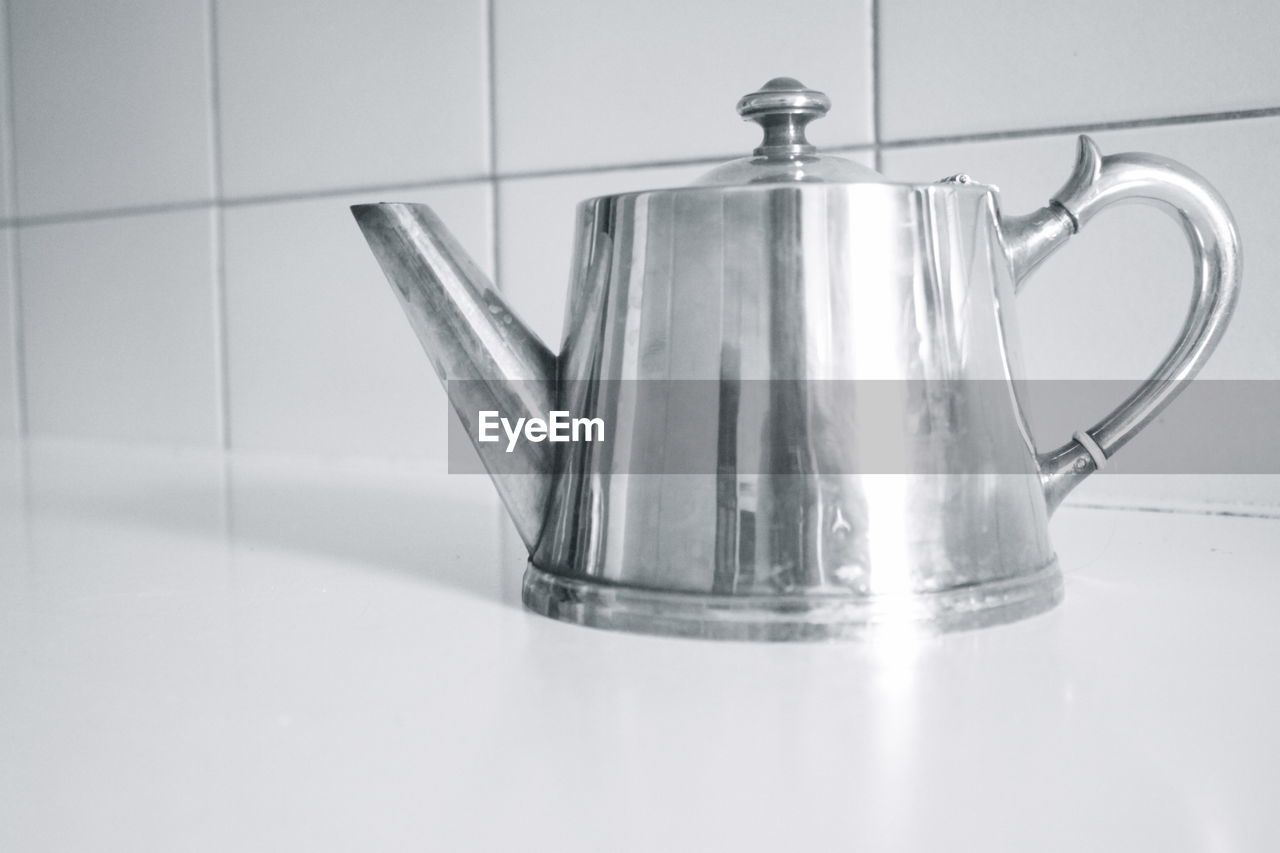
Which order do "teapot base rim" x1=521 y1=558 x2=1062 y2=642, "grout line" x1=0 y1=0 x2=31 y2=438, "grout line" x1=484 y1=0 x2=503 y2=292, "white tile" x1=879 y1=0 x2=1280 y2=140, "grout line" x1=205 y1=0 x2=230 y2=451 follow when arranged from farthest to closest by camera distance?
1. "grout line" x1=0 y1=0 x2=31 y2=438
2. "grout line" x1=205 y1=0 x2=230 y2=451
3. "grout line" x1=484 y1=0 x2=503 y2=292
4. "white tile" x1=879 y1=0 x2=1280 y2=140
5. "teapot base rim" x1=521 y1=558 x2=1062 y2=642

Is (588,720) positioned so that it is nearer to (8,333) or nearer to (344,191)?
(344,191)

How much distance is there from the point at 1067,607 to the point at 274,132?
1.99 ft

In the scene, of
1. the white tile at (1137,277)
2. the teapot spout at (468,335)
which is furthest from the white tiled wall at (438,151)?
the teapot spout at (468,335)

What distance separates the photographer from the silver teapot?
0.33 metres

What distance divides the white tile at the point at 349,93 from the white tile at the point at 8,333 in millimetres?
248

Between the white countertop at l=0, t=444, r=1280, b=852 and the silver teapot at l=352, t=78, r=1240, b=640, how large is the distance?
14 mm

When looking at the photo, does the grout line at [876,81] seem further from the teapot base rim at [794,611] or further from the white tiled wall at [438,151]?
the teapot base rim at [794,611]

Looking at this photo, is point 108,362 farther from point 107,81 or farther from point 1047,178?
point 1047,178

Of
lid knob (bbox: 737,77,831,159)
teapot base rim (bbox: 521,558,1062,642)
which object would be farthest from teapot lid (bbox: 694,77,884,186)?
teapot base rim (bbox: 521,558,1062,642)

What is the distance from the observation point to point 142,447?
2.93 ft

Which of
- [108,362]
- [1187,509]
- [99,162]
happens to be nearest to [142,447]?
[108,362]

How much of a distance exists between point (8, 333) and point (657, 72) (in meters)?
0.59

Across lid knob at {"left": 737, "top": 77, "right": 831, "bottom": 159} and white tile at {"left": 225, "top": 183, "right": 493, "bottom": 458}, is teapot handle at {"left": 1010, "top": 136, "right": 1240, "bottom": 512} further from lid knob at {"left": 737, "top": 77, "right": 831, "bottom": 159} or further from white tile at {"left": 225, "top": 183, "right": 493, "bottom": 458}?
white tile at {"left": 225, "top": 183, "right": 493, "bottom": 458}

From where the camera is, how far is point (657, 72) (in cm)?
66
